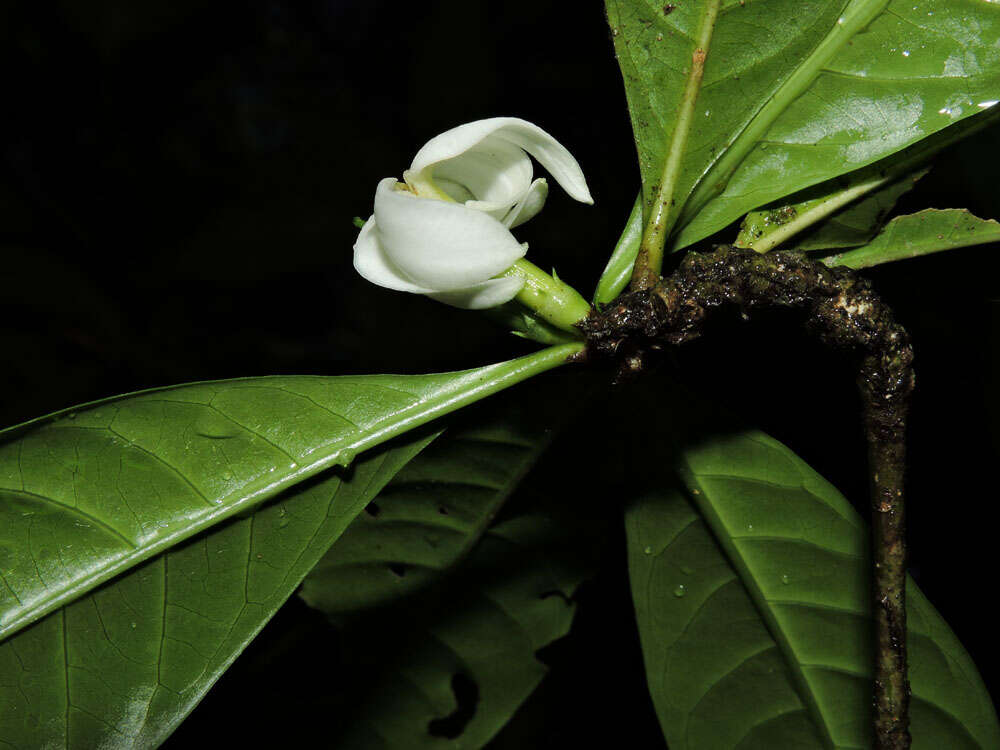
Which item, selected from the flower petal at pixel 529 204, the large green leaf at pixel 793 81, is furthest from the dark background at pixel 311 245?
the flower petal at pixel 529 204

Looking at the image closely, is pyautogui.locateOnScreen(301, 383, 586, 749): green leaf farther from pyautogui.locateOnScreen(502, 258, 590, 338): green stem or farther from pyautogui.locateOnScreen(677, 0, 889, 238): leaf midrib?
pyautogui.locateOnScreen(677, 0, 889, 238): leaf midrib

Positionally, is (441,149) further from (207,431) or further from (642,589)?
(642,589)

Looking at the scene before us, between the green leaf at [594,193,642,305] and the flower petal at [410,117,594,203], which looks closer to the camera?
the flower petal at [410,117,594,203]

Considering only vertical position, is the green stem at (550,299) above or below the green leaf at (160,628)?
above

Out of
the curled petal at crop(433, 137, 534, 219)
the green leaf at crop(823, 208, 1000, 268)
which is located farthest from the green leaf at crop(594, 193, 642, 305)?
the green leaf at crop(823, 208, 1000, 268)

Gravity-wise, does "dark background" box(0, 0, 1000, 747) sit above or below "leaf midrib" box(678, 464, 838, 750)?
above

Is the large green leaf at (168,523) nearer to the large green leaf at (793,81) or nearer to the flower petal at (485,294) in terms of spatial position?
the flower petal at (485,294)
